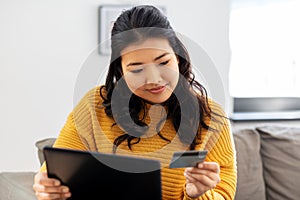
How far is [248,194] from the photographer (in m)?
2.21

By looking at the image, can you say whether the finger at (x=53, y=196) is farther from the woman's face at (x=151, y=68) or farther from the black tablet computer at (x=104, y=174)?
the woman's face at (x=151, y=68)

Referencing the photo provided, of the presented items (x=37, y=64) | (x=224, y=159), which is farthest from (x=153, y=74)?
(x=37, y=64)

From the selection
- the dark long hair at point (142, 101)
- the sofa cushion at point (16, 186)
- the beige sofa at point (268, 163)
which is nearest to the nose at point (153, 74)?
the dark long hair at point (142, 101)

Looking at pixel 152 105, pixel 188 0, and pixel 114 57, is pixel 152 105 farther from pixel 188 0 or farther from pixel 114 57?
pixel 188 0

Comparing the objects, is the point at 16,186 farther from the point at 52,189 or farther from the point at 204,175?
the point at 204,175

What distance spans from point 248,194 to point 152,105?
0.75m

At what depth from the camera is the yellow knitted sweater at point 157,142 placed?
1602 millimetres

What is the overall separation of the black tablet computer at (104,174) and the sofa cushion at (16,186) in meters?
0.62

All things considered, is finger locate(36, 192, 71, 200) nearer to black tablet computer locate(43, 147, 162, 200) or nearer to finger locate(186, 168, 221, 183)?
black tablet computer locate(43, 147, 162, 200)

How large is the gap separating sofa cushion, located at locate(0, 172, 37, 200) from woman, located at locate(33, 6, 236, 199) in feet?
1.19

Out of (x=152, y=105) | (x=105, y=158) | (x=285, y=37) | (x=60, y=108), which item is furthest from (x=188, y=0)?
(x=105, y=158)

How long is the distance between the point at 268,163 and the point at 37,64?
3.87ft

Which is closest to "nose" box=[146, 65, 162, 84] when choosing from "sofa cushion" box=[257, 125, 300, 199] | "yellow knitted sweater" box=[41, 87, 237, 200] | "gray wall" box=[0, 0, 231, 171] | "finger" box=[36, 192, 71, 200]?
"yellow knitted sweater" box=[41, 87, 237, 200]

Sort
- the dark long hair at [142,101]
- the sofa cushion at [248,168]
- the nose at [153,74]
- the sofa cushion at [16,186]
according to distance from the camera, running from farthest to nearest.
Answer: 1. the sofa cushion at [248,168]
2. the sofa cushion at [16,186]
3. the dark long hair at [142,101]
4. the nose at [153,74]
